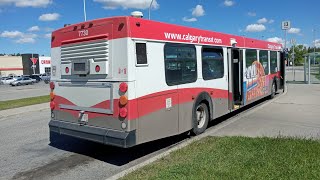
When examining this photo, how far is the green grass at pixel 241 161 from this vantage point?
4.81 meters

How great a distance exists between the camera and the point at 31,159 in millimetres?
6648

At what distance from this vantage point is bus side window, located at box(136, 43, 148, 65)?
19.3 ft

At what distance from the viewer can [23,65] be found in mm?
89062

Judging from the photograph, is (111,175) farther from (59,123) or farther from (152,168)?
(59,123)

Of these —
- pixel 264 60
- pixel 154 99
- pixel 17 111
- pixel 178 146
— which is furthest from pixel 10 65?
pixel 154 99

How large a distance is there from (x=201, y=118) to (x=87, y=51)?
11.8ft

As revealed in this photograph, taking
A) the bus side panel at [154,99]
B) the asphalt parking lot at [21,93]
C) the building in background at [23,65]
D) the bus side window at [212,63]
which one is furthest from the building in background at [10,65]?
the bus side panel at [154,99]

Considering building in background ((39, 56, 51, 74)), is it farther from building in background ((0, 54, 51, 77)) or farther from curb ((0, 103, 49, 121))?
curb ((0, 103, 49, 121))

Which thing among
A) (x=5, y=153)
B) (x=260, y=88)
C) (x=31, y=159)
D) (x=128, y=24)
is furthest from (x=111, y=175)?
(x=260, y=88)

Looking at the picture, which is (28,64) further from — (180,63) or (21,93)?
(180,63)

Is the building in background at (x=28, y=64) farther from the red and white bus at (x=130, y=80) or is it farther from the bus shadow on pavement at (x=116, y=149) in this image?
the red and white bus at (x=130, y=80)

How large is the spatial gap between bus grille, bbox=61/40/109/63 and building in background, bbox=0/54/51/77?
8408 centimetres

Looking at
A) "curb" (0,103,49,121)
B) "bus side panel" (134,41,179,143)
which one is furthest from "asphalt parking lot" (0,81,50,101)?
"bus side panel" (134,41,179,143)

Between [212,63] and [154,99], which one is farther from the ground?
[212,63]
